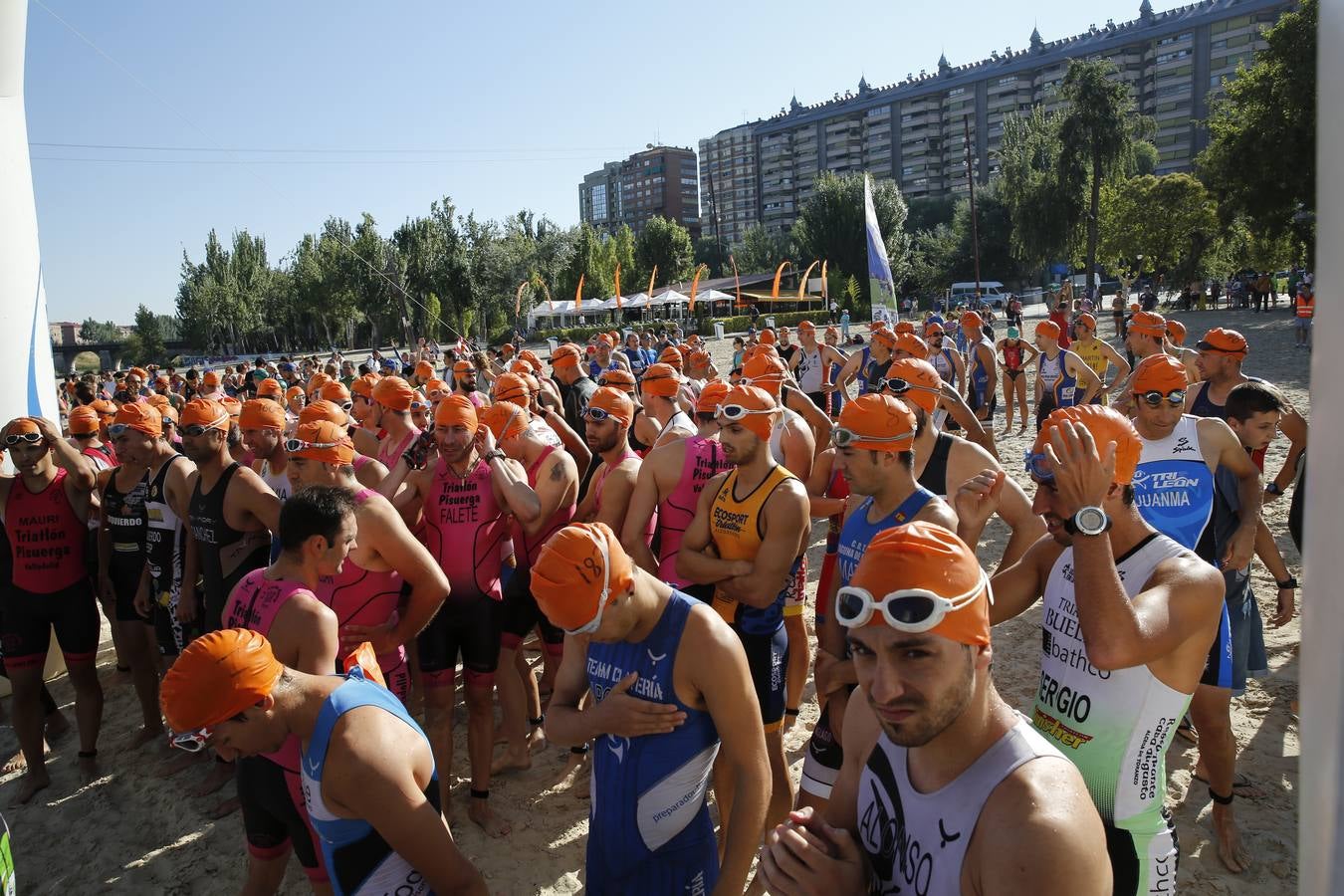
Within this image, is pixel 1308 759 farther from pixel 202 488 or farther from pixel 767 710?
pixel 202 488

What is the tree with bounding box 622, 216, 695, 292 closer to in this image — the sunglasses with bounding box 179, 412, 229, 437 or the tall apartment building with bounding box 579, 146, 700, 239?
the tall apartment building with bounding box 579, 146, 700, 239

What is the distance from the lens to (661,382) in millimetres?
5805

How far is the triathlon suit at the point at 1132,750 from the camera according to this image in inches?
91.4

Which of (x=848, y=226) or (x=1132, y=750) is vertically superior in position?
(x=848, y=226)

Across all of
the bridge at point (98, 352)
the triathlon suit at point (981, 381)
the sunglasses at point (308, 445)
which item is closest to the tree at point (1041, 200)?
the triathlon suit at point (981, 381)

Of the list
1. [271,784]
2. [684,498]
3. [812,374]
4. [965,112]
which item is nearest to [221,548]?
[271,784]

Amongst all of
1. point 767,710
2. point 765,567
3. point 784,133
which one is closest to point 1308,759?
point 765,567

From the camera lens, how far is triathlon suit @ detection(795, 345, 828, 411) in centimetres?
1148

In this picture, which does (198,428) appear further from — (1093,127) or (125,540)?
(1093,127)

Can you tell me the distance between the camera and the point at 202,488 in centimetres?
453

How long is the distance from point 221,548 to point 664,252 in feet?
238

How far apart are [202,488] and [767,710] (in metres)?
3.26

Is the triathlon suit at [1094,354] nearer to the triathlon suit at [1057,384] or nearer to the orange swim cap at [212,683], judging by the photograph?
the triathlon suit at [1057,384]

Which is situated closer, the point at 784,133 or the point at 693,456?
the point at 693,456
